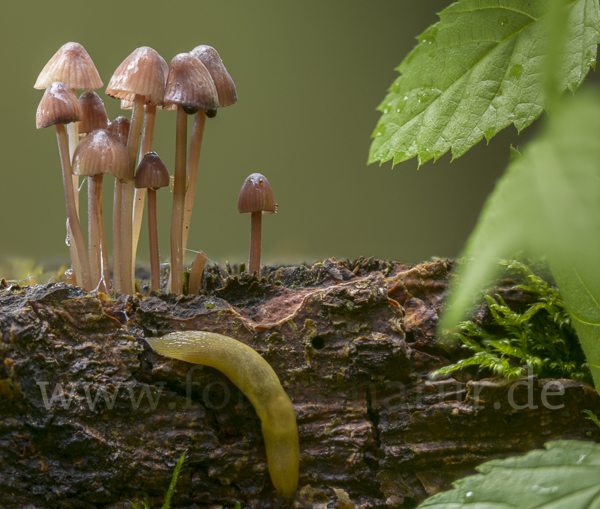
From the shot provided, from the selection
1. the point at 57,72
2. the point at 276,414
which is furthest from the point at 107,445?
the point at 57,72

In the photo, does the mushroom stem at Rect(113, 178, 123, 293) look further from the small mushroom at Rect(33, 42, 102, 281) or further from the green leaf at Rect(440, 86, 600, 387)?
the green leaf at Rect(440, 86, 600, 387)

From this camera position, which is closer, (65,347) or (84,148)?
(65,347)

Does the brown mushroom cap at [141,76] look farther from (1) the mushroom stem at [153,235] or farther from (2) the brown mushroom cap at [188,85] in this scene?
(1) the mushroom stem at [153,235]

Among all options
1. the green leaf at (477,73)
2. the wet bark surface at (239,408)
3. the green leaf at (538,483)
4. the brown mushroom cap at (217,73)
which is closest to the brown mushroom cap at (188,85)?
the brown mushroom cap at (217,73)

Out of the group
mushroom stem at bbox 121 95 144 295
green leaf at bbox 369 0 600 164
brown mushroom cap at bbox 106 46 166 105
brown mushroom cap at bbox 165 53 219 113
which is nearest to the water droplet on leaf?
green leaf at bbox 369 0 600 164

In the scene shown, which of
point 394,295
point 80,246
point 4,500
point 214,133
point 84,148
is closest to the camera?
point 4,500

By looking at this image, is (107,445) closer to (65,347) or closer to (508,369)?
(65,347)
